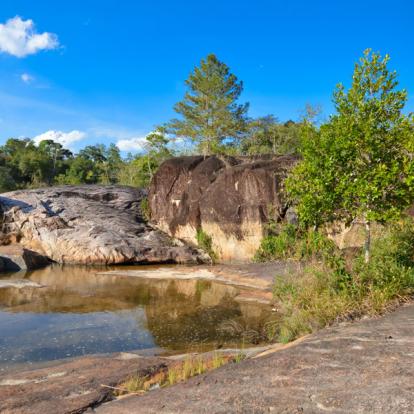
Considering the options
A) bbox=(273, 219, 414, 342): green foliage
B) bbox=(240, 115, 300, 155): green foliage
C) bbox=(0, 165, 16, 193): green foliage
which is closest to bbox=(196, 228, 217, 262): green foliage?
bbox=(273, 219, 414, 342): green foliage

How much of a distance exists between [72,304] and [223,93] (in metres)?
27.9

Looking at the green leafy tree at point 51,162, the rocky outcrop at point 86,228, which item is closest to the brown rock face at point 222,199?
the rocky outcrop at point 86,228

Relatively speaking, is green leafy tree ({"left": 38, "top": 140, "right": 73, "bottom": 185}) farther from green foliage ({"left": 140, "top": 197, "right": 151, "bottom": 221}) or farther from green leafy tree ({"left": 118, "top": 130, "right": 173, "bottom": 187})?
green foliage ({"left": 140, "top": 197, "right": 151, "bottom": 221})

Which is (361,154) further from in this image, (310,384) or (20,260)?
(20,260)

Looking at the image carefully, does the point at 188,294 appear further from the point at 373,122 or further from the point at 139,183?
the point at 139,183

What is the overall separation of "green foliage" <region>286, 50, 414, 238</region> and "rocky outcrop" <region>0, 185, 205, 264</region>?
45.3 ft

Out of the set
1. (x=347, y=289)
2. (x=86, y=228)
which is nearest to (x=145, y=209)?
(x=86, y=228)

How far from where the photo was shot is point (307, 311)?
7.89 meters

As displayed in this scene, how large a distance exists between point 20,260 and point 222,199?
10.9 meters

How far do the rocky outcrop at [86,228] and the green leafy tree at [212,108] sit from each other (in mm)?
10794

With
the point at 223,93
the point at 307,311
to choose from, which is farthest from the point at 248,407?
the point at 223,93

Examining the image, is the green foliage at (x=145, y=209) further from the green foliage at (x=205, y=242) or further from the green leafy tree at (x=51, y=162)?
the green leafy tree at (x=51, y=162)

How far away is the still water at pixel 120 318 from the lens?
8773 mm

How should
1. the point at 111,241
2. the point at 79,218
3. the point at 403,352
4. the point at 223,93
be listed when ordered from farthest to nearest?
the point at 223,93 < the point at 79,218 < the point at 111,241 < the point at 403,352
